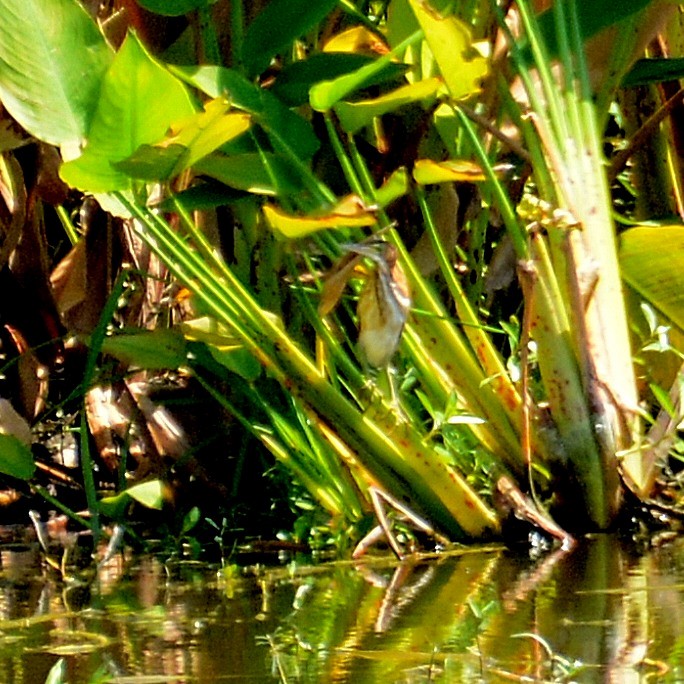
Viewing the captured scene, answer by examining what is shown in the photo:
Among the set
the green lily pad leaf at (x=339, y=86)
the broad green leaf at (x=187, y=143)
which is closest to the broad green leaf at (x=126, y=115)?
the broad green leaf at (x=187, y=143)

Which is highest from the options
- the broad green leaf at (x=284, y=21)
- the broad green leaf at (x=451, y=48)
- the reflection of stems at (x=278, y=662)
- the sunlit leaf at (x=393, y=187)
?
the broad green leaf at (x=284, y=21)

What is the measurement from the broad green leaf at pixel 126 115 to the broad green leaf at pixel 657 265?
0.60 metres

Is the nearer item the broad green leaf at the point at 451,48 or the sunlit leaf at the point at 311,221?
the sunlit leaf at the point at 311,221

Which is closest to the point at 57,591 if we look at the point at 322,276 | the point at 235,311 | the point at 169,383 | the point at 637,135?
the point at 235,311

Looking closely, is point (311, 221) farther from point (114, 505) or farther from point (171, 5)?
point (114, 505)

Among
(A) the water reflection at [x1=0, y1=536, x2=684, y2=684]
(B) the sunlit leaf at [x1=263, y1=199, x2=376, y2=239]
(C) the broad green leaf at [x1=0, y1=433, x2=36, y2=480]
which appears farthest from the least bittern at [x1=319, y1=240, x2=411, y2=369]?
(C) the broad green leaf at [x1=0, y1=433, x2=36, y2=480]

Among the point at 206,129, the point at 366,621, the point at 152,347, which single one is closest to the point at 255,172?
the point at 206,129

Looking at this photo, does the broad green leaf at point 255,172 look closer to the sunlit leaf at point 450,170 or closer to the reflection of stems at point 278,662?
the sunlit leaf at point 450,170

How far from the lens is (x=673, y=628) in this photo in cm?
117

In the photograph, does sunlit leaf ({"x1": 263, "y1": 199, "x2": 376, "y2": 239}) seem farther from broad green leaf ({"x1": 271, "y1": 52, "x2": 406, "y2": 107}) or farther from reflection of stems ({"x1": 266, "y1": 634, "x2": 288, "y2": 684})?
reflection of stems ({"x1": 266, "y1": 634, "x2": 288, "y2": 684})

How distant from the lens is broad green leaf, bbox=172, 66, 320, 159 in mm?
1627

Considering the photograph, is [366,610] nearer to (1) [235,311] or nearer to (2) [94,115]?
(1) [235,311]

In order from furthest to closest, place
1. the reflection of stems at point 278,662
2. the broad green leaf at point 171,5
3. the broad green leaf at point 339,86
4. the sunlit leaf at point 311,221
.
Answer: the broad green leaf at point 171,5 → the broad green leaf at point 339,86 → the sunlit leaf at point 311,221 → the reflection of stems at point 278,662

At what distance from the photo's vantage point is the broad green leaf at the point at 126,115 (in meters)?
1.46
